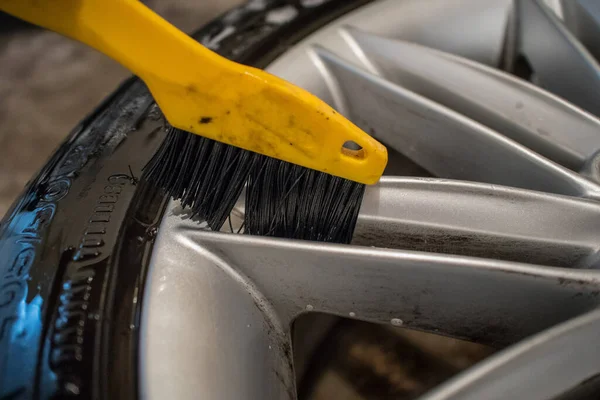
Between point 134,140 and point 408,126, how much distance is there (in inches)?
12.8

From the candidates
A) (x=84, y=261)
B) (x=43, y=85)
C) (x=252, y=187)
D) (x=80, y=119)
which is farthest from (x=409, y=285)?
(x=43, y=85)

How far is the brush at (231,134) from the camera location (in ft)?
1.30

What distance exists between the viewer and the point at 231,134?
0.44 metres

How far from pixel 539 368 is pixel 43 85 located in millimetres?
1270

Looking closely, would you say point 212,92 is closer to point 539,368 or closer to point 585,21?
point 539,368

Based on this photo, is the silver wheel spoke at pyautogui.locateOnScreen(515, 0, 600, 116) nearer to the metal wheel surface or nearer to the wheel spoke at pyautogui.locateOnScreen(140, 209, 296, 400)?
the metal wheel surface

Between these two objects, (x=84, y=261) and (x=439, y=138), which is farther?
(x=439, y=138)

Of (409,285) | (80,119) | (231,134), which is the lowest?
(80,119)

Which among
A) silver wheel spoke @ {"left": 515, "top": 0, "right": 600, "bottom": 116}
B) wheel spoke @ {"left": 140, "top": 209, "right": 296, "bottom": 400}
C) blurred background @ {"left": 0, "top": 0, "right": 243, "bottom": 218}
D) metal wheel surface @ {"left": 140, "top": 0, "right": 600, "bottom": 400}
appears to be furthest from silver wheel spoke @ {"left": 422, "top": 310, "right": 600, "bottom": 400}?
blurred background @ {"left": 0, "top": 0, "right": 243, "bottom": 218}

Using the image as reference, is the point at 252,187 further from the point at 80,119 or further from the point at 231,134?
the point at 80,119

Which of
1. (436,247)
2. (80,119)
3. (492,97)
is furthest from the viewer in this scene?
(80,119)

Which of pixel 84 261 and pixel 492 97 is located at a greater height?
pixel 492 97

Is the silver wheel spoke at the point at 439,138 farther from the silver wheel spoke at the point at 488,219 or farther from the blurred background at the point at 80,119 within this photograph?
the blurred background at the point at 80,119

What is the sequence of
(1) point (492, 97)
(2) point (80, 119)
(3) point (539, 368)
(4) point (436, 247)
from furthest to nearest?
(2) point (80, 119)
(1) point (492, 97)
(4) point (436, 247)
(3) point (539, 368)
